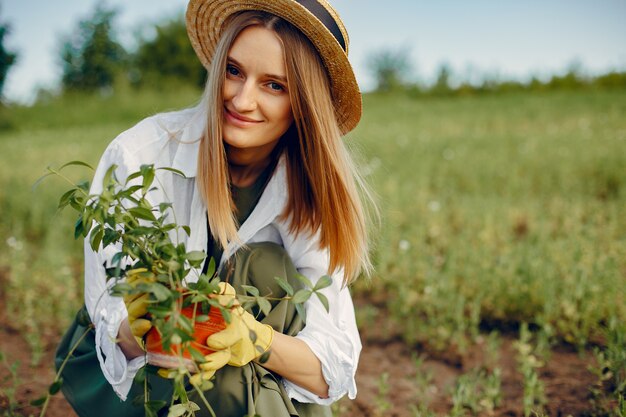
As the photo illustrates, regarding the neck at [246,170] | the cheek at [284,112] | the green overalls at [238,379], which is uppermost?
the cheek at [284,112]

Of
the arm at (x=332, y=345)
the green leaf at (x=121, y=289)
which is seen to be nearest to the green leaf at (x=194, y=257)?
the green leaf at (x=121, y=289)

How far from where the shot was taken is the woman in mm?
1572

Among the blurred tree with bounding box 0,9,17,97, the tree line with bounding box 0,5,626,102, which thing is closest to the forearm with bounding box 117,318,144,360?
the blurred tree with bounding box 0,9,17,97

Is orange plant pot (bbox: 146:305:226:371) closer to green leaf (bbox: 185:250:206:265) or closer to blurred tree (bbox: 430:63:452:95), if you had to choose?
green leaf (bbox: 185:250:206:265)

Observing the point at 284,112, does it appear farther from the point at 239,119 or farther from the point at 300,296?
the point at 300,296

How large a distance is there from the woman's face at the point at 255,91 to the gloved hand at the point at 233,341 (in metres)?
0.57

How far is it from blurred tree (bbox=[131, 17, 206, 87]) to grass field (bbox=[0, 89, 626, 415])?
3051cm

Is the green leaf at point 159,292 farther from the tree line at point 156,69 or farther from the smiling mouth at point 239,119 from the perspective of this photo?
the tree line at point 156,69

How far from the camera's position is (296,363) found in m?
1.59

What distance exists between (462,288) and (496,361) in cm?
49

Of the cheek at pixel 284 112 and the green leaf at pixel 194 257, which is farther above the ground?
the cheek at pixel 284 112

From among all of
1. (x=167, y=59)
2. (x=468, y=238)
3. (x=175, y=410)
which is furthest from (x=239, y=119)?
(x=167, y=59)

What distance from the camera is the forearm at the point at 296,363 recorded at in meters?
1.56

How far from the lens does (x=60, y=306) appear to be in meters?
3.04
